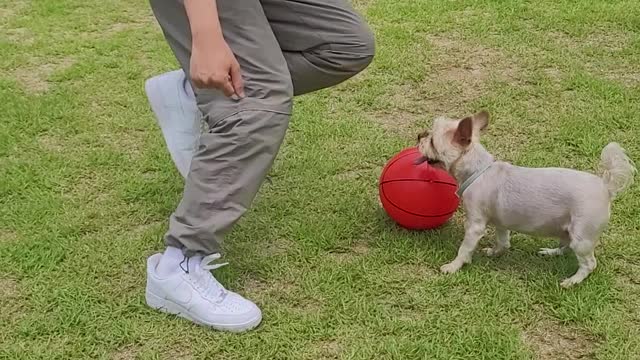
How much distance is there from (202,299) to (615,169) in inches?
62.7

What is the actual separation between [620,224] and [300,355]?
1.57m

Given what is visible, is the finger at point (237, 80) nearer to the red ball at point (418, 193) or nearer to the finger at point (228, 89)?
the finger at point (228, 89)

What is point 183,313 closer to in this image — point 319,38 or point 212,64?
point 212,64

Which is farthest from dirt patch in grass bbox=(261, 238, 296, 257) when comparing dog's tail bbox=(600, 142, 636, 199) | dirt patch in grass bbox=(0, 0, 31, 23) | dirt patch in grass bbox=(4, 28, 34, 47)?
dirt patch in grass bbox=(0, 0, 31, 23)

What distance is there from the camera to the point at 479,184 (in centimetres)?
314

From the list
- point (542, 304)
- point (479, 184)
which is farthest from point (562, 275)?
point (479, 184)

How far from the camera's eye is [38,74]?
526cm

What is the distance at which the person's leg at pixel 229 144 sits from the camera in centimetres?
277

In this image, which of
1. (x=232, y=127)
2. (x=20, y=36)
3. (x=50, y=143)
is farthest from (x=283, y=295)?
(x=20, y=36)

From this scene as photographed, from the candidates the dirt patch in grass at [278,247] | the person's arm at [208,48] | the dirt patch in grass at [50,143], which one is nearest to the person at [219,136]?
the person's arm at [208,48]

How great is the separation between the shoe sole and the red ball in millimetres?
809

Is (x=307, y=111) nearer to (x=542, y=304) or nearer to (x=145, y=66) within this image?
(x=145, y=66)

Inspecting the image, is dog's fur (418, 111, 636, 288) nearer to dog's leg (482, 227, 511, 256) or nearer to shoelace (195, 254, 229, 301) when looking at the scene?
dog's leg (482, 227, 511, 256)

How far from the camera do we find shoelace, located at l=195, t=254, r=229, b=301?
9.64ft
